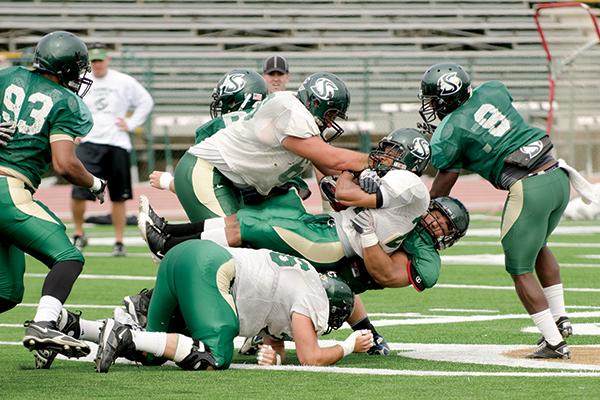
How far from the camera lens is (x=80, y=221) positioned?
12.5m

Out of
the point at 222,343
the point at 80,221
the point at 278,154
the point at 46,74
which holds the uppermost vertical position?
the point at 46,74

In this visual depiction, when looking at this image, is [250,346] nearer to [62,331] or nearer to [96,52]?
[62,331]

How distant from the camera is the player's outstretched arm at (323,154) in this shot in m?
6.17

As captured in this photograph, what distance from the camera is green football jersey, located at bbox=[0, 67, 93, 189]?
5.99m

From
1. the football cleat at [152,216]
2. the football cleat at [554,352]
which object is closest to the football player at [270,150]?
the football cleat at [152,216]

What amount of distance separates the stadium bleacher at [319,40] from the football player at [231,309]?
1525 cm

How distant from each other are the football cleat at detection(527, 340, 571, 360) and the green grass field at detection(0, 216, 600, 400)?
74 millimetres

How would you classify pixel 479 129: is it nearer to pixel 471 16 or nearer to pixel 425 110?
pixel 425 110

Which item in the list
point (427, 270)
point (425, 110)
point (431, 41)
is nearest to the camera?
point (427, 270)

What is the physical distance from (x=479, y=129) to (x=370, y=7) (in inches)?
776

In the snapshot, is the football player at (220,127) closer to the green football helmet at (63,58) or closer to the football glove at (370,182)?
the football glove at (370,182)

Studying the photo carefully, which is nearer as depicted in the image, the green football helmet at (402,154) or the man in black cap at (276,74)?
the green football helmet at (402,154)

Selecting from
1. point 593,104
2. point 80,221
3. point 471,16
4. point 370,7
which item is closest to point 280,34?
point 370,7

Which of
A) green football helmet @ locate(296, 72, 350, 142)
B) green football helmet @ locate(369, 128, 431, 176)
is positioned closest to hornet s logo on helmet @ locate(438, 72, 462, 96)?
green football helmet @ locate(369, 128, 431, 176)
